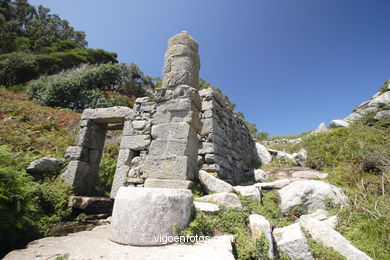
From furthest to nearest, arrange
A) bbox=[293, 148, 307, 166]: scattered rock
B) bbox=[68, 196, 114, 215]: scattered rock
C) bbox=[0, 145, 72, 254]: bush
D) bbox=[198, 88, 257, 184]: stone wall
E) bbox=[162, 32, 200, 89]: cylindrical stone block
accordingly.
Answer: bbox=[293, 148, 307, 166]: scattered rock, bbox=[198, 88, 257, 184]: stone wall, bbox=[68, 196, 114, 215]: scattered rock, bbox=[162, 32, 200, 89]: cylindrical stone block, bbox=[0, 145, 72, 254]: bush

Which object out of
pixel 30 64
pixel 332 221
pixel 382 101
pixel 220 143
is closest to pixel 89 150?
pixel 220 143

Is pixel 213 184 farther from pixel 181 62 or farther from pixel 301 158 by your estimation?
pixel 301 158

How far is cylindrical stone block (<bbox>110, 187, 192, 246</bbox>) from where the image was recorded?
2.26 metres

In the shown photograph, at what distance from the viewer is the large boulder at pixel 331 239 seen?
2.40 metres

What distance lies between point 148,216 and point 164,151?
147cm

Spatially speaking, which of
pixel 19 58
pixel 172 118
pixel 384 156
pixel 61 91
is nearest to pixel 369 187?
pixel 384 156

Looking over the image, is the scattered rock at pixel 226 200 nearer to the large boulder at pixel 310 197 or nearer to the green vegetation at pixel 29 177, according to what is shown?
the large boulder at pixel 310 197

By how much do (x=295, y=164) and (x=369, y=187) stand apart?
3525 mm

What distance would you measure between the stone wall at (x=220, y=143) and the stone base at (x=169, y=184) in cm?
148

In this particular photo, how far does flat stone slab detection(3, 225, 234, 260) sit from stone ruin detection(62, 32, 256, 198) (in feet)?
3.80

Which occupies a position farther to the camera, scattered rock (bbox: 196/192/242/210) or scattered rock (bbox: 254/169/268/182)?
scattered rock (bbox: 254/169/268/182)

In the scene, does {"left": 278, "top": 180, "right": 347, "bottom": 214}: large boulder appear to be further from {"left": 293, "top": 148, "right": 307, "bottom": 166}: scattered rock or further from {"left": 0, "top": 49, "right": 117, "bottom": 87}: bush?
{"left": 0, "top": 49, "right": 117, "bottom": 87}: bush

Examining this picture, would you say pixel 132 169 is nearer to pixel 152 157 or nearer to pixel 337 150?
pixel 152 157

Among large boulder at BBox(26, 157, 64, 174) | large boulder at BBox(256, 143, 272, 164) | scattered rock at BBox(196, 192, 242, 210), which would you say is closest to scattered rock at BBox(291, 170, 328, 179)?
large boulder at BBox(256, 143, 272, 164)
